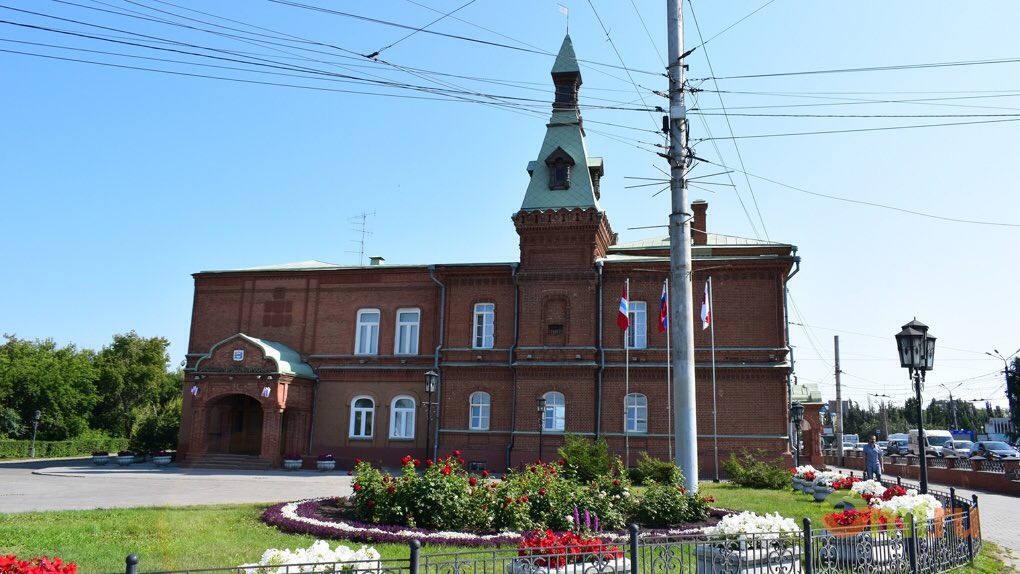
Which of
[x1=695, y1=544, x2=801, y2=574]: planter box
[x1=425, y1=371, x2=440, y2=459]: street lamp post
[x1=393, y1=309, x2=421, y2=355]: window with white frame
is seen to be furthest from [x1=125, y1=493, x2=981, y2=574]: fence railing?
[x1=393, y1=309, x2=421, y2=355]: window with white frame

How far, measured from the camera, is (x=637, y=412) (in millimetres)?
28750

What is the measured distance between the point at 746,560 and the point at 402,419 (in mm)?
24176

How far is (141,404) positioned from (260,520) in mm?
50851

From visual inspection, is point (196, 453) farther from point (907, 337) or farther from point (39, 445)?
point (907, 337)

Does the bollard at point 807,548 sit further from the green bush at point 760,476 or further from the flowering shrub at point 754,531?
the green bush at point 760,476

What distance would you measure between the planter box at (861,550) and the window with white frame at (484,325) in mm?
22089

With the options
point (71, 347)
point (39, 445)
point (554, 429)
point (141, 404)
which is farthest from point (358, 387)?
point (71, 347)

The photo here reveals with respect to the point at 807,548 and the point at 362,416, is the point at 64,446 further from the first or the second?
the point at 807,548

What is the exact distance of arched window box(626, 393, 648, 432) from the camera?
1126 inches

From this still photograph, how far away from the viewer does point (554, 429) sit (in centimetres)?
2905

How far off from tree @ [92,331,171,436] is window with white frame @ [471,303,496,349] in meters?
32.8

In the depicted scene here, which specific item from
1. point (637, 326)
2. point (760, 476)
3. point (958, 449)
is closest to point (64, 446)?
point (637, 326)

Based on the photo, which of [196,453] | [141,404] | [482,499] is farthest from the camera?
[141,404]

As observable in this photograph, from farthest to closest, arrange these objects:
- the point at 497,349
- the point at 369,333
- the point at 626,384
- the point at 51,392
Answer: the point at 51,392
the point at 369,333
the point at 497,349
the point at 626,384
